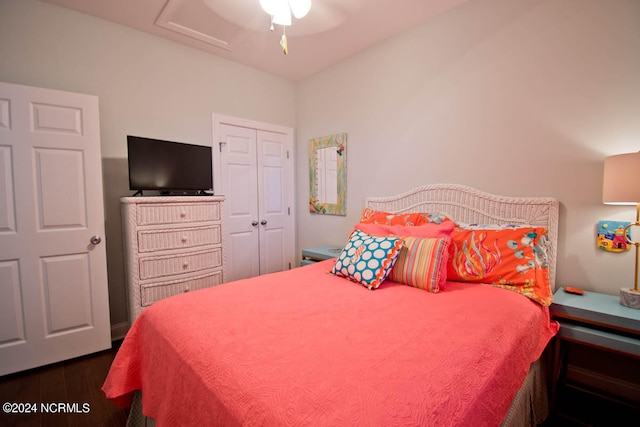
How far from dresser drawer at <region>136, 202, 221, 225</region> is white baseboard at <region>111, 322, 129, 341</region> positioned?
1058 mm

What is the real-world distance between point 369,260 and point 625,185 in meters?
1.35

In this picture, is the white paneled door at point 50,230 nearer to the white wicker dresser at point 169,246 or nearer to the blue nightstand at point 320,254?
the white wicker dresser at point 169,246

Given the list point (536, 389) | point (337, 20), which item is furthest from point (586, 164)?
point (337, 20)

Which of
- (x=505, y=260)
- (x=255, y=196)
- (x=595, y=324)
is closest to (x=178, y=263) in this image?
(x=255, y=196)

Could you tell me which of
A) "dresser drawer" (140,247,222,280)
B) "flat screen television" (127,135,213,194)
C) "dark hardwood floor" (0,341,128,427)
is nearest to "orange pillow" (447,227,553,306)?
"dresser drawer" (140,247,222,280)

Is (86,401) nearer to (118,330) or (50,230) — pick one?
(118,330)

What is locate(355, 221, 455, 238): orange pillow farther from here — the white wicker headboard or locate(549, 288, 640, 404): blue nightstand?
locate(549, 288, 640, 404): blue nightstand

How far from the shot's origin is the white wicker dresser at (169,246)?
230cm

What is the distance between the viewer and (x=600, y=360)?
1.79m

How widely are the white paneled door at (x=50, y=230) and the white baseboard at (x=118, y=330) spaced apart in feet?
0.83

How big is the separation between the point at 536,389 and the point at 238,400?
162 centimetres

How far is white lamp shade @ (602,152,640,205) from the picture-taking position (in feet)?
4.71

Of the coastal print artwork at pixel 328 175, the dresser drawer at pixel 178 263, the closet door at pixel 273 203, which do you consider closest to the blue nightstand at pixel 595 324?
the coastal print artwork at pixel 328 175

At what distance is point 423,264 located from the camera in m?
1.74
